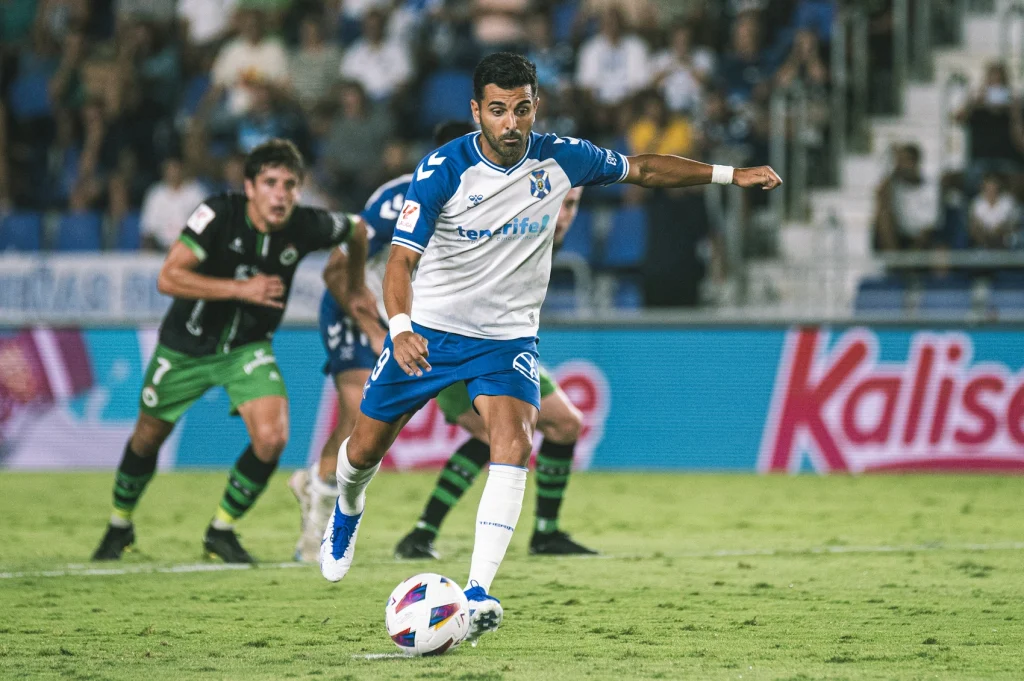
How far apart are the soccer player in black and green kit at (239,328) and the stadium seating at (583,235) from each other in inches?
289

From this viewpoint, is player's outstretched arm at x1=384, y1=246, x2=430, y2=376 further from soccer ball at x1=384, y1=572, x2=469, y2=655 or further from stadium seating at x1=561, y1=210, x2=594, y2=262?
stadium seating at x1=561, y1=210, x2=594, y2=262

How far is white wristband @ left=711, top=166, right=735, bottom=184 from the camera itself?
6.61 metres

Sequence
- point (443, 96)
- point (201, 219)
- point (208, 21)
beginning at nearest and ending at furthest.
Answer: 1. point (201, 219)
2. point (443, 96)
3. point (208, 21)

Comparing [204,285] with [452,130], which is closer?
[204,285]

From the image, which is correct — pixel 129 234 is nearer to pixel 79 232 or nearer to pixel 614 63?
pixel 79 232

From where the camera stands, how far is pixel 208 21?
1986cm

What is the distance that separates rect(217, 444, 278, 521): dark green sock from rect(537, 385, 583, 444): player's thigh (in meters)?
1.54

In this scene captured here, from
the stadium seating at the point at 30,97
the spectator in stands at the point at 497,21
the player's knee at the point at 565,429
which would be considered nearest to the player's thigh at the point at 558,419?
the player's knee at the point at 565,429

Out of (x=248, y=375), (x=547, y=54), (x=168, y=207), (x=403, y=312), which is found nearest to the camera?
(x=403, y=312)

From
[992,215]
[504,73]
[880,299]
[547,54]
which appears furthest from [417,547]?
[547,54]

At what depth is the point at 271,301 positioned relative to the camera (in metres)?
8.08

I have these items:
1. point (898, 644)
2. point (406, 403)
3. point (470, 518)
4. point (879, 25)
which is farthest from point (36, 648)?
point (879, 25)

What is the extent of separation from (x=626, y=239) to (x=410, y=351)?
10036 millimetres

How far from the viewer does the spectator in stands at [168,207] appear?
53.8 ft
